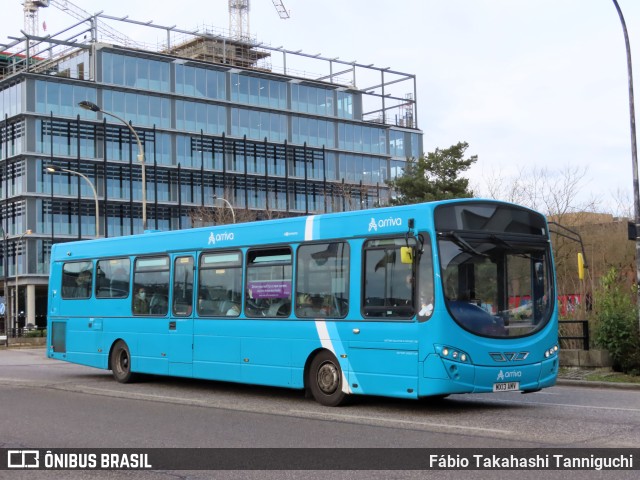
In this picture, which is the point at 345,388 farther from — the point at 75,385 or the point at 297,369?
the point at 75,385

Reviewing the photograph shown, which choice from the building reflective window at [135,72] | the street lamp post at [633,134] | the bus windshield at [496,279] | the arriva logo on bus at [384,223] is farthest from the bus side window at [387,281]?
the building reflective window at [135,72]

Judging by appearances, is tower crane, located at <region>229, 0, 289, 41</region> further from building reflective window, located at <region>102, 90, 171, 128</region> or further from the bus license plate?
the bus license plate

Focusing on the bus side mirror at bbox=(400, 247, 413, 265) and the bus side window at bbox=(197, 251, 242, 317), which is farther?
the bus side window at bbox=(197, 251, 242, 317)

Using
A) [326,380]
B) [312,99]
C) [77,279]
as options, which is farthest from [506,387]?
[312,99]

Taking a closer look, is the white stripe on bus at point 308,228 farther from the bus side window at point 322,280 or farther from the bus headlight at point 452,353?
the bus headlight at point 452,353

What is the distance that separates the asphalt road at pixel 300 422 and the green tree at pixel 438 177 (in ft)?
111

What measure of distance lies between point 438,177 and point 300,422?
41.4 meters

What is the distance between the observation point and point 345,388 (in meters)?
13.4

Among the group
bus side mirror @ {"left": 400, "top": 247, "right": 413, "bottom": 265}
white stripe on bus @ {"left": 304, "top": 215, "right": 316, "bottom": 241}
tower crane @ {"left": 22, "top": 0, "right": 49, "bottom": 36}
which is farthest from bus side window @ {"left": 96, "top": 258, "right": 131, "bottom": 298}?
tower crane @ {"left": 22, "top": 0, "right": 49, "bottom": 36}

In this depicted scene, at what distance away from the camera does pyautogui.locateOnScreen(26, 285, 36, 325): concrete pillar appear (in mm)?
68125

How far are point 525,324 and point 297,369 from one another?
11.8ft

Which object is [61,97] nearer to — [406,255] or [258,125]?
[258,125]

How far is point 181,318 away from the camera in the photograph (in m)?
17.0

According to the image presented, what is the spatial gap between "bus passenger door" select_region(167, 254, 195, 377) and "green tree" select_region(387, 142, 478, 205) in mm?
34137
